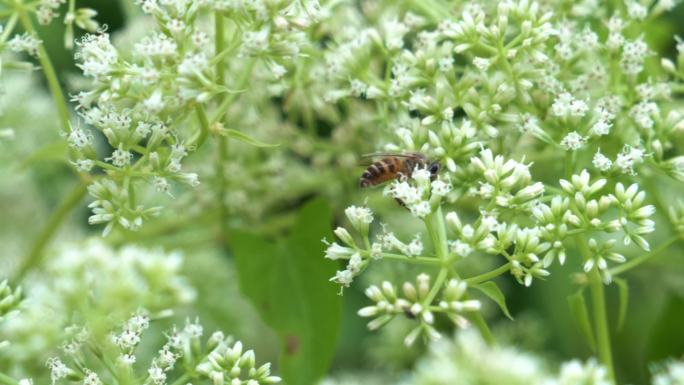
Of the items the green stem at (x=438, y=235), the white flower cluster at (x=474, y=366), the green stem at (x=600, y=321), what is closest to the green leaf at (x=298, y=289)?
the green stem at (x=438, y=235)

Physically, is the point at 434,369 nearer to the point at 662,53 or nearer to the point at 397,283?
the point at 397,283

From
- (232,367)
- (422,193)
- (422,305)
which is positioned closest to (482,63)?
(422,193)

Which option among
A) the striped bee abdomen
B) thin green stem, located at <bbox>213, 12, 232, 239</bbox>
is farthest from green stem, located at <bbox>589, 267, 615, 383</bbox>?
thin green stem, located at <bbox>213, 12, 232, 239</bbox>

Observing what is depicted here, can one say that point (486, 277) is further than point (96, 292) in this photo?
Yes

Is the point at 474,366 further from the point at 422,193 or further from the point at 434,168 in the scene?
the point at 434,168

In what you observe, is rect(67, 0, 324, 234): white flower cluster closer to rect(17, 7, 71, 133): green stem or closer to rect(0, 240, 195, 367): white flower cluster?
rect(17, 7, 71, 133): green stem

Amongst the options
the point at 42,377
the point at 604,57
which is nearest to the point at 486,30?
the point at 604,57

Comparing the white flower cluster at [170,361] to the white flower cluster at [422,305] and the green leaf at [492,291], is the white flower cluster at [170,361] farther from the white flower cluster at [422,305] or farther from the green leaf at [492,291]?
the green leaf at [492,291]
